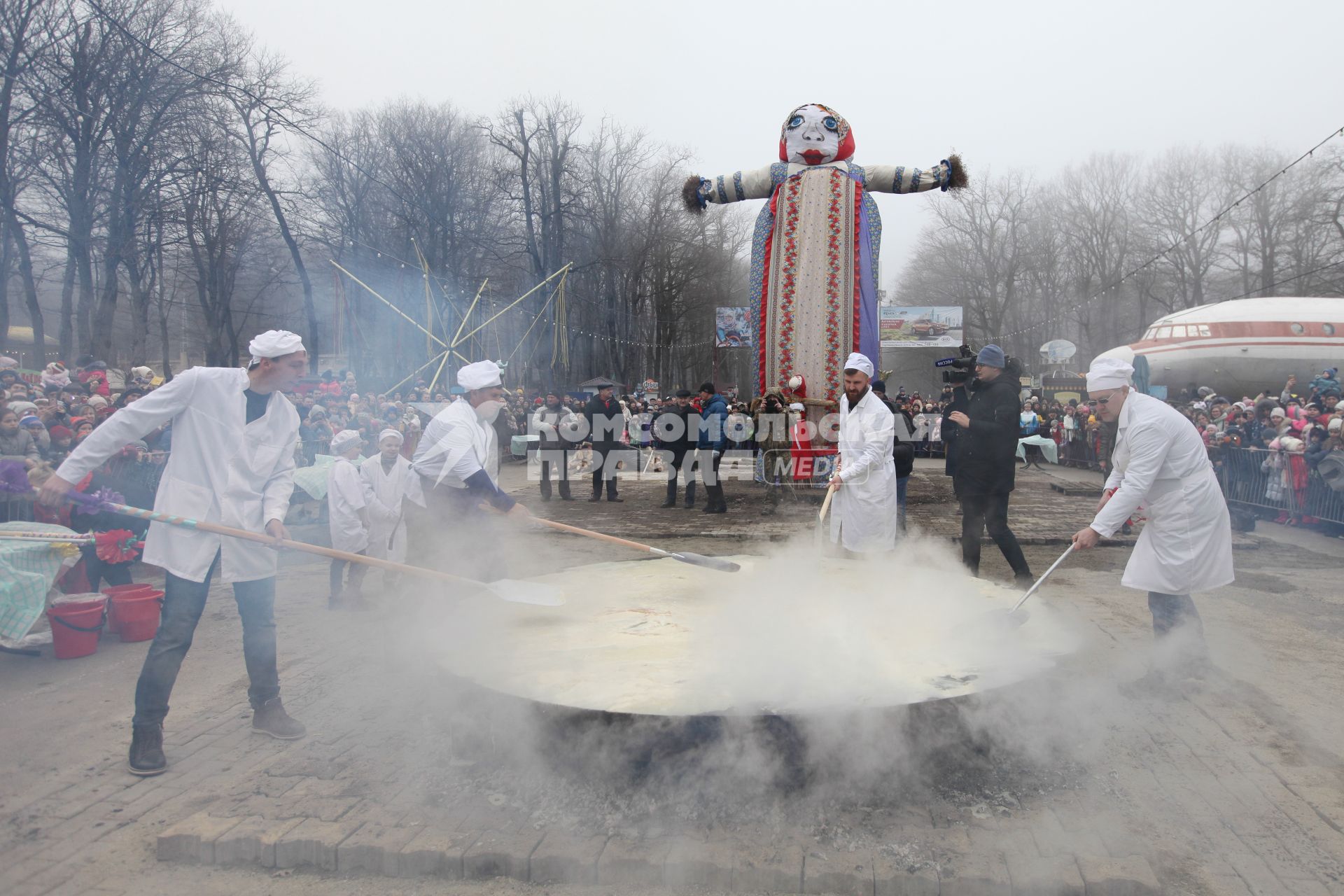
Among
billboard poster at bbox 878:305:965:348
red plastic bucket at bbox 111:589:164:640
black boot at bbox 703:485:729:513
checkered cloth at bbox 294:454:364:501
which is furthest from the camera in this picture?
billboard poster at bbox 878:305:965:348

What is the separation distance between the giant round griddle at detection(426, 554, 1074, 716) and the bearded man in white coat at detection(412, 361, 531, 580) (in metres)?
0.57

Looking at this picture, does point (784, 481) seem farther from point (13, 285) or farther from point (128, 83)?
point (13, 285)

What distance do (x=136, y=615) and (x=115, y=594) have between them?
0.20 meters

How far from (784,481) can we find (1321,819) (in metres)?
8.22

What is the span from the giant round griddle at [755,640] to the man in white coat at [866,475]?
1.87 ft

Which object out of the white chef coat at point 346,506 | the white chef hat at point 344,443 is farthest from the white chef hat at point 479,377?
the white chef hat at point 344,443

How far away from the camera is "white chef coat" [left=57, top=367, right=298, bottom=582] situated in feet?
11.1

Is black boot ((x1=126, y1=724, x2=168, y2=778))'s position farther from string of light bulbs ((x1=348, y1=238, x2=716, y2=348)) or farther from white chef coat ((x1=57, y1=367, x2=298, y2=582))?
string of light bulbs ((x1=348, y1=238, x2=716, y2=348))

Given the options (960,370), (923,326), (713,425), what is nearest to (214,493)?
(960,370)

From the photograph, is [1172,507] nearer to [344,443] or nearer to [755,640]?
[755,640]

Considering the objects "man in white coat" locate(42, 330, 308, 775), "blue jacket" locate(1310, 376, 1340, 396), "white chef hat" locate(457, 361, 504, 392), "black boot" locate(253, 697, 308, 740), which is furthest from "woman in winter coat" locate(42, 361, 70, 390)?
"blue jacket" locate(1310, 376, 1340, 396)

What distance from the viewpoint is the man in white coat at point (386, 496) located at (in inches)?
244

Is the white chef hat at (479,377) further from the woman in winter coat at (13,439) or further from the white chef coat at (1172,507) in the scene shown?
the woman in winter coat at (13,439)

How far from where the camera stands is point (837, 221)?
9.55 meters
